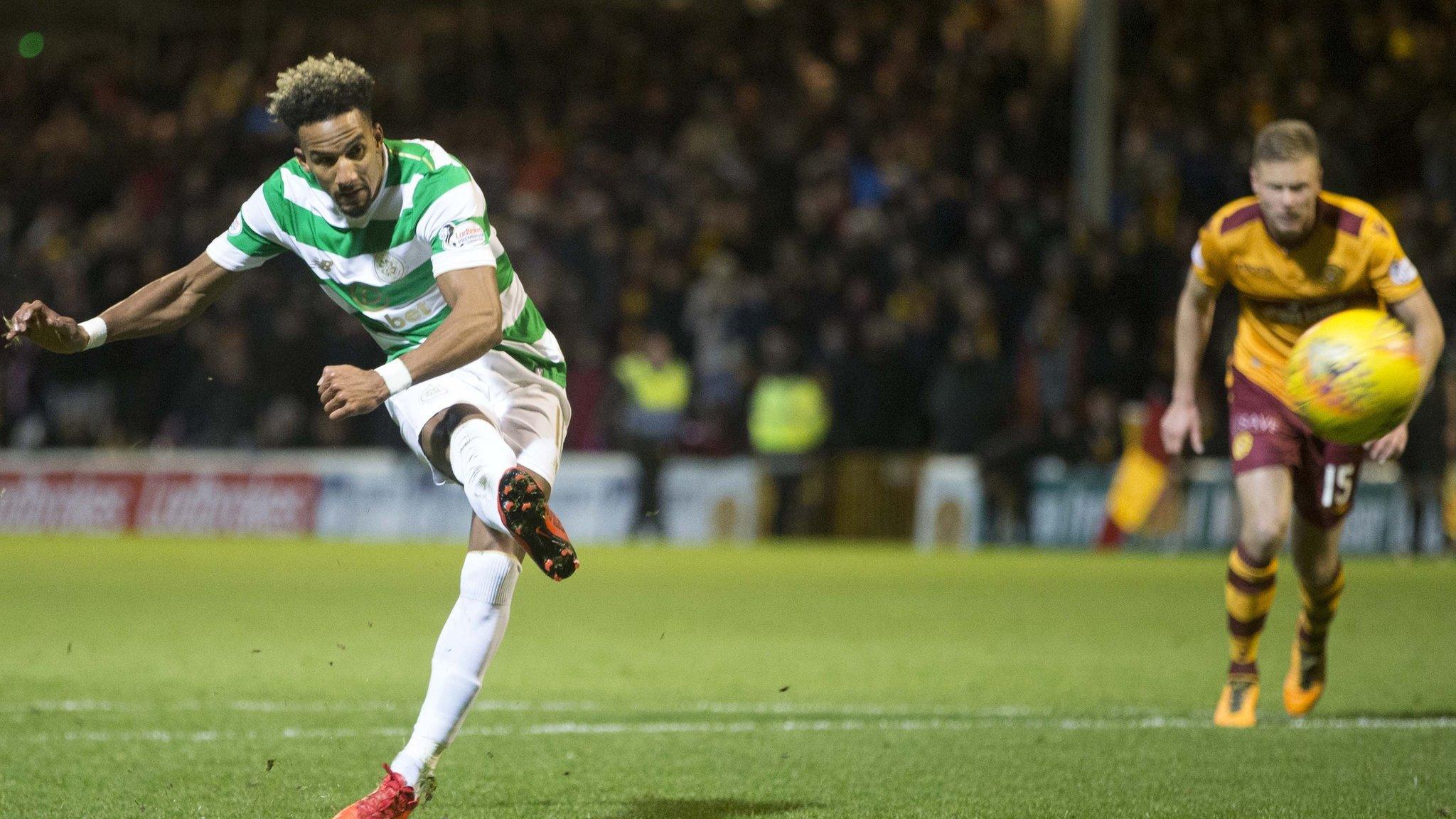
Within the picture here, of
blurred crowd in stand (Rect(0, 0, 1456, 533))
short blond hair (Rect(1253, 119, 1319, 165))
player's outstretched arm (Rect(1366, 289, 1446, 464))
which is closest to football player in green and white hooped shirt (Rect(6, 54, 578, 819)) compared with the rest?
short blond hair (Rect(1253, 119, 1319, 165))

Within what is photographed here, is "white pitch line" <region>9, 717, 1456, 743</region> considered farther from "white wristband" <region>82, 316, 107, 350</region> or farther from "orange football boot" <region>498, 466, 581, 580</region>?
"orange football boot" <region>498, 466, 581, 580</region>

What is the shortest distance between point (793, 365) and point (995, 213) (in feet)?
8.35

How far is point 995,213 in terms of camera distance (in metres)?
18.3

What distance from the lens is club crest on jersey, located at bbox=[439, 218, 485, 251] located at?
5.09 meters

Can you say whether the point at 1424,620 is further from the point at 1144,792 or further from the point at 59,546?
the point at 59,546

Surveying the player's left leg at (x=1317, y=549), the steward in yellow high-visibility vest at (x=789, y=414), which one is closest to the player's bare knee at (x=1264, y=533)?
the player's left leg at (x=1317, y=549)

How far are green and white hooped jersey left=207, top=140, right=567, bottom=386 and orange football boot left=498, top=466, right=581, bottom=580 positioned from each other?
2.11 feet

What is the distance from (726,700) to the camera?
7.84 m

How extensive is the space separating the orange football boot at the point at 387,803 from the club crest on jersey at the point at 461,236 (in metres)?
1.44

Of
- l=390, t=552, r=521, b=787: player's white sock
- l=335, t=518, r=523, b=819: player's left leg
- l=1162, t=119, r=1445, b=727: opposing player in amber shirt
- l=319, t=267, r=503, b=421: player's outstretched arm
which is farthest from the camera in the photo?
l=1162, t=119, r=1445, b=727: opposing player in amber shirt

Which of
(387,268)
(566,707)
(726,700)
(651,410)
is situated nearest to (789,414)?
(651,410)

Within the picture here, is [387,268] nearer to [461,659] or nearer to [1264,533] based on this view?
[461,659]

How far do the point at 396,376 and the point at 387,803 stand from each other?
1123 millimetres

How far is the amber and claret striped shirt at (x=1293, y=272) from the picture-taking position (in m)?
6.71
